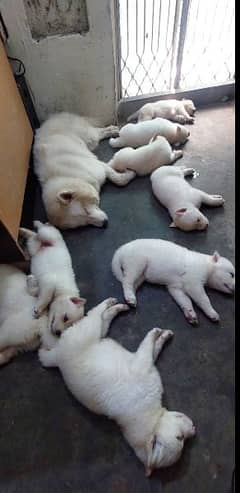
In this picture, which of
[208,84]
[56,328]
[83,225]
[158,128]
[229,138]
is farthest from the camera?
[208,84]

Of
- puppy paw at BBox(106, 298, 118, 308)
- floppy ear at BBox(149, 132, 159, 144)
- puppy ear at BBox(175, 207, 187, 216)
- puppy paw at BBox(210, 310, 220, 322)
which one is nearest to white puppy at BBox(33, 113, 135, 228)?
floppy ear at BBox(149, 132, 159, 144)

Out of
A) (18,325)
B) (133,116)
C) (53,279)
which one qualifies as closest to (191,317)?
(53,279)

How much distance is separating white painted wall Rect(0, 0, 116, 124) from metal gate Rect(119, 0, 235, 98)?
222mm

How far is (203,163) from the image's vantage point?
93.5 inches

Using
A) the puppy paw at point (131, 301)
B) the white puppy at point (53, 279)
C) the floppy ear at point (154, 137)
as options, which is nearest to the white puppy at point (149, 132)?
the floppy ear at point (154, 137)

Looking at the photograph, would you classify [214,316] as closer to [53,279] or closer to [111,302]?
[111,302]

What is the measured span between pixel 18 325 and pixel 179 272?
0.76 metres

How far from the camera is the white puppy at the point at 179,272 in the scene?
164 cm

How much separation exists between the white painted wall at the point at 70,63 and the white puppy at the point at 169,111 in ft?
0.79

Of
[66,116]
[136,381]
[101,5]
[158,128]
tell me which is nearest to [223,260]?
[136,381]

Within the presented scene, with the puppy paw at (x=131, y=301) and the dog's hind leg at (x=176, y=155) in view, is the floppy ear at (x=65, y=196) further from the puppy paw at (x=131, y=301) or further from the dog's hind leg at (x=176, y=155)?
the dog's hind leg at (x=176, y=155)

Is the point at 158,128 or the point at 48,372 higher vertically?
the point at 158,128

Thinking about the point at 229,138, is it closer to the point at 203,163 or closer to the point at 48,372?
the point at 203,163

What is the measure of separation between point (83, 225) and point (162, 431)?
3.99ft
